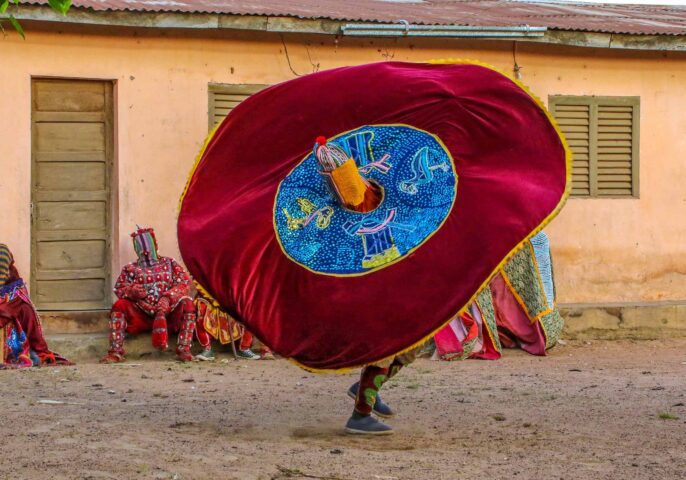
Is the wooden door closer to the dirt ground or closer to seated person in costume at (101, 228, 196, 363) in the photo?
seated person in costume at (101, 228, 196, 363)

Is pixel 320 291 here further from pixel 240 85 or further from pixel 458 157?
pixel 240 85

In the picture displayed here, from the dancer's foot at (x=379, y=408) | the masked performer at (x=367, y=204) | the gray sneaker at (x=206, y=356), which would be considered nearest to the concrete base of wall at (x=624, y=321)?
the gray sneaker at (x=206, y=356)

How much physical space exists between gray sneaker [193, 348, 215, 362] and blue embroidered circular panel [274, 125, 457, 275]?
4.42 meters

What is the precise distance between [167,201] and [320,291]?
210 inches

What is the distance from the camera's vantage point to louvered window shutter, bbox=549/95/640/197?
13.0 metres

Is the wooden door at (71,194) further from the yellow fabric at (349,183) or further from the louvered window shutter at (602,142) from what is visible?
the yellow fabric at (349,183)

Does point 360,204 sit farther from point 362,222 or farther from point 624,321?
point 624,321

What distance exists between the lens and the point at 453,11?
13.8 meters

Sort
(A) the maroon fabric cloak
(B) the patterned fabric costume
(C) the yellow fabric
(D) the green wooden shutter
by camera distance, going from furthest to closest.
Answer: (D) the green wooden shutter → (B) the patterned fabric costume → (C) the yellow fabric → (A) the maroon fabric cloak

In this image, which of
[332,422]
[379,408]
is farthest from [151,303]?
[379,408]

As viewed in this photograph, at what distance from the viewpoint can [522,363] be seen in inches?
431

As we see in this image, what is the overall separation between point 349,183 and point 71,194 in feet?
18.1

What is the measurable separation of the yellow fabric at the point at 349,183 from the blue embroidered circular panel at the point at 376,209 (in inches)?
5.3

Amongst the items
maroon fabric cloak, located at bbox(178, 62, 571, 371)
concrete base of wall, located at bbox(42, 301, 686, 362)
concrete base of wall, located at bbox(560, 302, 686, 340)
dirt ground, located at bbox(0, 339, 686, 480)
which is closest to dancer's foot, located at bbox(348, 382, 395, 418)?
dirt ground, located at bbox(0, 339, 686, 480)
